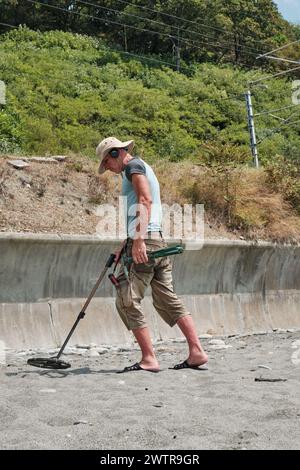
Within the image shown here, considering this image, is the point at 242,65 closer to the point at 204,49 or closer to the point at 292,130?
the point at 204,49

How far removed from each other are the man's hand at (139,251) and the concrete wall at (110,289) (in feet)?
6.87

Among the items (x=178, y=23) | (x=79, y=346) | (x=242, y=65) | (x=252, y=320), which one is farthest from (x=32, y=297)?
(x=242, y=65)

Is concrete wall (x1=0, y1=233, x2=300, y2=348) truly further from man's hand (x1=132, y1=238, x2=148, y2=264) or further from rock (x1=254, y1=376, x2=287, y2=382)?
rock (x1=254, y1=376, x2=287, y2=382)

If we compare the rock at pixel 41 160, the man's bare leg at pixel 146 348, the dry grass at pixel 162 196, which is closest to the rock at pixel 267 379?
the man's bare leg at pixel 146 348

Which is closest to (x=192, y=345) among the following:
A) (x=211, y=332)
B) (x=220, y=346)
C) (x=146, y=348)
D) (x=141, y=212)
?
(x=146, y=348)

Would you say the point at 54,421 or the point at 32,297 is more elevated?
the point at 32,297

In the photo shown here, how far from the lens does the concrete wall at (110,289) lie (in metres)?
8.32

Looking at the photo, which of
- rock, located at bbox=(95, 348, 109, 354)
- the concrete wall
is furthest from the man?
the concrete wall

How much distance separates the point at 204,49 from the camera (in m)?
60.1

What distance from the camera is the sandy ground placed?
4301mm

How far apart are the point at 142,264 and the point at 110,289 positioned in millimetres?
2646

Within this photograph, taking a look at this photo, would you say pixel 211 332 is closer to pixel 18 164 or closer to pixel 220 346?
pixel 220 346

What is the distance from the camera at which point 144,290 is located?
22.2ft
